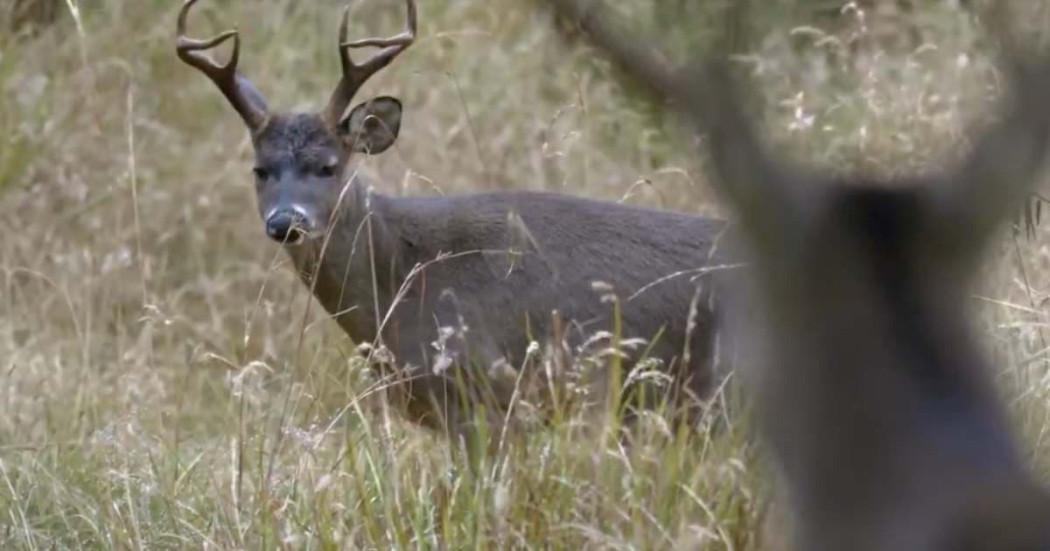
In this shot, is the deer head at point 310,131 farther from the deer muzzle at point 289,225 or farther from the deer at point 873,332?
the deer at point 873,332

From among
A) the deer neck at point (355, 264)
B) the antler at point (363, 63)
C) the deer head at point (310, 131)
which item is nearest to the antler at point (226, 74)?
the deer head at point (310, 131)

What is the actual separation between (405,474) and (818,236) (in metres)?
2.93

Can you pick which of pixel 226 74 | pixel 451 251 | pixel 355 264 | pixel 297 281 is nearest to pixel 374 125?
pixel 226 74

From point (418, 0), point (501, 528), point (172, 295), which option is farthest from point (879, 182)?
point (418, 0)

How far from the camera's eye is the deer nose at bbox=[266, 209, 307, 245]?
6.04 meters

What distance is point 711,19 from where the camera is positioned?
2.91 ft

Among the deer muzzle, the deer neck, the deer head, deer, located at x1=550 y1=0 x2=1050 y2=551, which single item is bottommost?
the deer neck

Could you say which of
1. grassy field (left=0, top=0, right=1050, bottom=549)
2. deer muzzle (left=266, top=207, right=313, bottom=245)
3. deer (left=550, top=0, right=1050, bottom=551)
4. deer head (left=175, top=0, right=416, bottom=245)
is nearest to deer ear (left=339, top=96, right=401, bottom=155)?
deer head (left=175, top=0, right=416, bottom=245)

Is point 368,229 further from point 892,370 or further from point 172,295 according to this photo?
point 892,370

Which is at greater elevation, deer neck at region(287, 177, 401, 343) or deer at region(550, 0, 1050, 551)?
deer at region(550, 0, 1050, 551)

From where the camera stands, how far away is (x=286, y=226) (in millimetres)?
6094

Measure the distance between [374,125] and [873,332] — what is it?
602 centimetres

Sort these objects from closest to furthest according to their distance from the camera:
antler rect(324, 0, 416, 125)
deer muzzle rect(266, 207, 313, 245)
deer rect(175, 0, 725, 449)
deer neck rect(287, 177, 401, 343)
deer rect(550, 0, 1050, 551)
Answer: deer rect(550, 0, 1050, 551) < deer rect(175, 0, 725, 449) < deer muzzle rect(266, 207, 313, 245) < deer neck rect(287, 177, 401, 343) < antler rect(324, 0, 416, 125)

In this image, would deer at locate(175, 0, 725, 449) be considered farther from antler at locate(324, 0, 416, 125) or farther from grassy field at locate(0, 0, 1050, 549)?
grassy field at locate(0, 0, 1050, 549)
